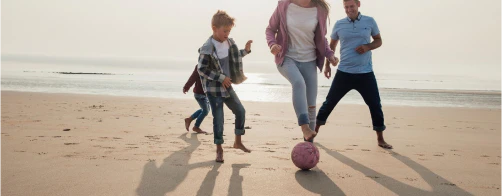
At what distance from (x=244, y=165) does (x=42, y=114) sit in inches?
259

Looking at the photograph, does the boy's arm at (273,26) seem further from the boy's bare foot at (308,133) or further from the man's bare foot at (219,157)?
the man's bare foot at (219,157)

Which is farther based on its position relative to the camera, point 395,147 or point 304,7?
point 395,147

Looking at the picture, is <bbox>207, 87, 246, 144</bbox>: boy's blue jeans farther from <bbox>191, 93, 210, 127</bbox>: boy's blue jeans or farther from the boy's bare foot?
<bbox>191, 93, 210, 127</bbox>: boy's blue jeans

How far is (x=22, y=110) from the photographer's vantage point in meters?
10.6

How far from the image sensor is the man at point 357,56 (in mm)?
6141

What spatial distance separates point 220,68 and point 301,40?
105 centimetres

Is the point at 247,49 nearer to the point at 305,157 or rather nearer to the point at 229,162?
the point at 229,162

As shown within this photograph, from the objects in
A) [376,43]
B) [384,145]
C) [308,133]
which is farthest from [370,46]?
[308,133]

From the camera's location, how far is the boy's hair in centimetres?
509

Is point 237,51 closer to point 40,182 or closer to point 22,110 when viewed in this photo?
point 40,182

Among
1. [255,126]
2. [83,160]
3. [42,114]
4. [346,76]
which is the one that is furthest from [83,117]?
[346,76]

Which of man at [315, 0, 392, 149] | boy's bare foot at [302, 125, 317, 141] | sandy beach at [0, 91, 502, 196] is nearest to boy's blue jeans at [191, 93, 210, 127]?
sandy beach at [0, 91, 502, 196]

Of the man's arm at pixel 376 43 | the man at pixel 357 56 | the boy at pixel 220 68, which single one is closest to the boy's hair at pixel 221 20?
the boy at pixel 220 68

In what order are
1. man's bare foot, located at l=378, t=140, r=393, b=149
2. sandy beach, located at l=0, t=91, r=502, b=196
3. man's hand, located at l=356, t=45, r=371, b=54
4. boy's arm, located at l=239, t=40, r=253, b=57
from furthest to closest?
man's bare foot, located at l=378, t=140, r=393, b=149 < man's hand, located at l=356, t=45, r=371, b=54 < boy's arm, located at l=239, t=40, r=253, b=57 < sandy beach, located at l=0, t=91, r=502, b=196
